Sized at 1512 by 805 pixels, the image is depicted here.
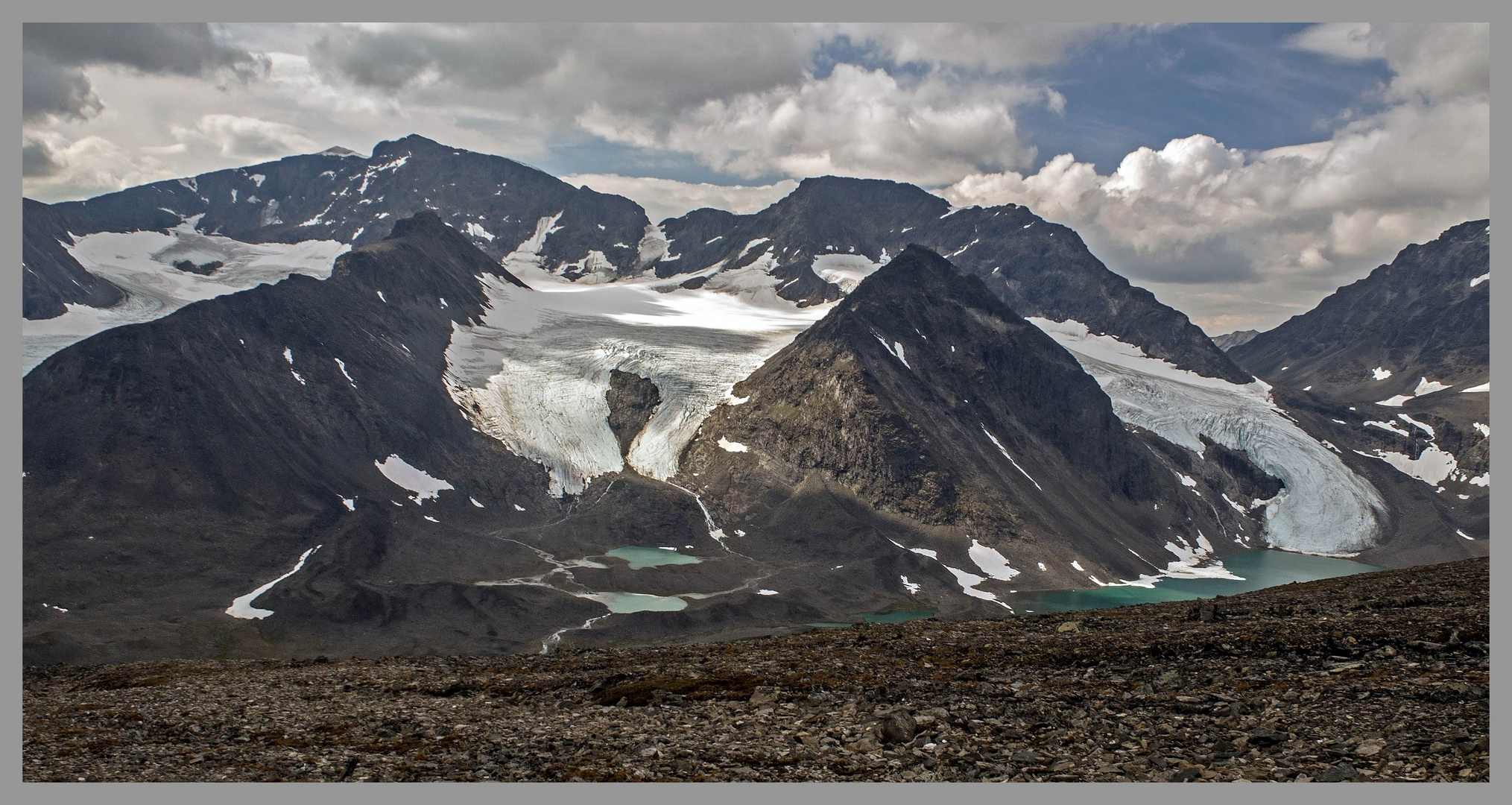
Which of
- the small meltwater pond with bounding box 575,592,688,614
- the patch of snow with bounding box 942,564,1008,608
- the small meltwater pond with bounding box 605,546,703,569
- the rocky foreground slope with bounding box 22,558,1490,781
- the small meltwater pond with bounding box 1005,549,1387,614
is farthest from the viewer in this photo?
the patch of snow with bounding box 942,564,1008,608

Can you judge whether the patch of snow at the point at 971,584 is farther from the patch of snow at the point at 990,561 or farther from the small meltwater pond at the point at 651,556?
the small meltwater pond at the point at 651,556

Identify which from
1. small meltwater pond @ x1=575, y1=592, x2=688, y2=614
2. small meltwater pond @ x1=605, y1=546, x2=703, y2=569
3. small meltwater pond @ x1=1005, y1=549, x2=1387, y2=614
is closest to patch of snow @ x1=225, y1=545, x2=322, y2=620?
small meltwater pond @ x1=575, y1=592, x2=688, y2=614

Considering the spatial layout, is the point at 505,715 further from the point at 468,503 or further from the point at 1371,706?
the point at 468,503

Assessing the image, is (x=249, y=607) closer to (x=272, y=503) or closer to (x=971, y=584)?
(x=272, y=503)

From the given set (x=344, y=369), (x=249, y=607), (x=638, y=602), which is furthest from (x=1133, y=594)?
(x=344, y=369)

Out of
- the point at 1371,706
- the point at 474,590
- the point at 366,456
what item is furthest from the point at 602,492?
the point at 1371,706

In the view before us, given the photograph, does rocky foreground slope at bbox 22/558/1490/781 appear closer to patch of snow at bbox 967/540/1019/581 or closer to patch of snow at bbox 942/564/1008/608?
patch of snow at bbox 942/564/1008/608
